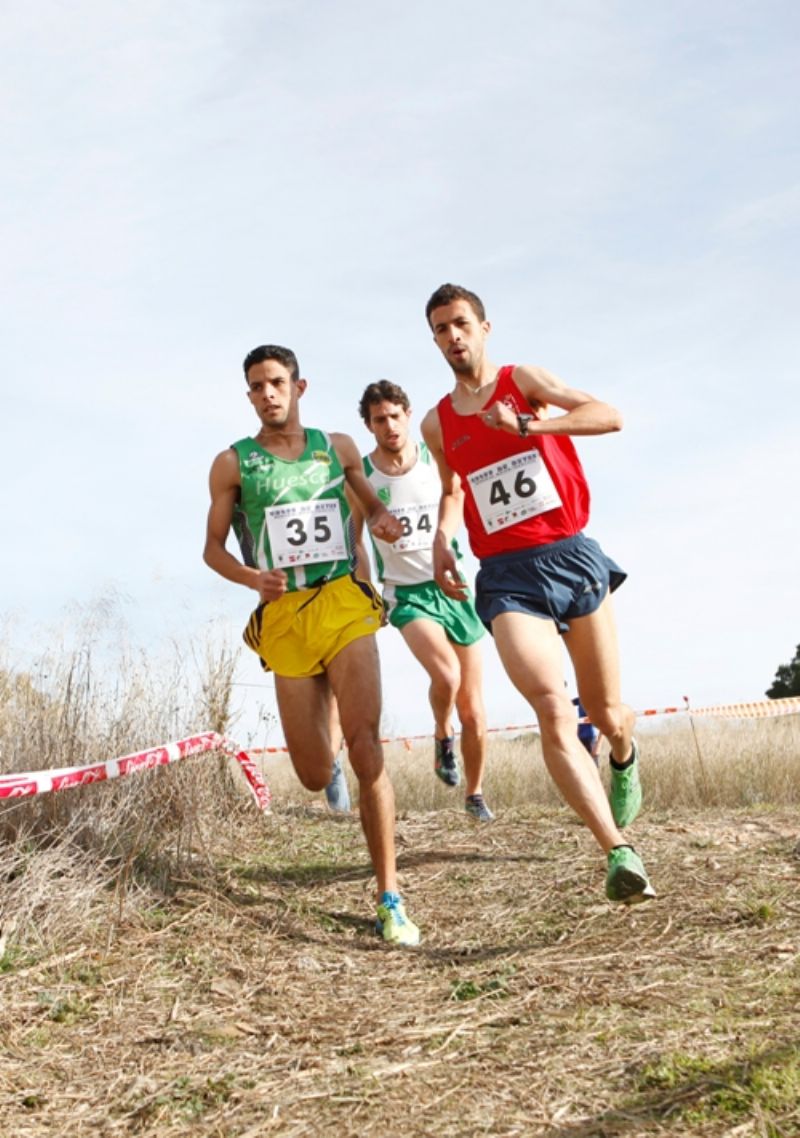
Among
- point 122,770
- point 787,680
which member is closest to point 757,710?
point 122,770

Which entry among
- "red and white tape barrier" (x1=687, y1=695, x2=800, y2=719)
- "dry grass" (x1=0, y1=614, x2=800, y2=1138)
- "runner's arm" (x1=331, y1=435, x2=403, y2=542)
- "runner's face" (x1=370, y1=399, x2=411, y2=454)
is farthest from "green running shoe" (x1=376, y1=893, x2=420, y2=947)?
"red and white tape barrier" (x1=687, y1=695, x2=800, y2=719)

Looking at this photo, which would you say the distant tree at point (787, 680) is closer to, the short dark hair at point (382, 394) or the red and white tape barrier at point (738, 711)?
the red and white tape barrier at point (738, 711)

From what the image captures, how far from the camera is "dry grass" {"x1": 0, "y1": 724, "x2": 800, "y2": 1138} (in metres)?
3.27

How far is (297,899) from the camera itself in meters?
5.83

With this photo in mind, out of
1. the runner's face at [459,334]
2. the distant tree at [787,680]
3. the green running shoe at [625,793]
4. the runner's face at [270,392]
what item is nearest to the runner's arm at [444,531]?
the runner's face at [459,334]

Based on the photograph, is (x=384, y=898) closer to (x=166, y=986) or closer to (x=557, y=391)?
(x=166, y=986)

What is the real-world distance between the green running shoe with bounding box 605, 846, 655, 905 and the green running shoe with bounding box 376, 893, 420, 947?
874 millimetres

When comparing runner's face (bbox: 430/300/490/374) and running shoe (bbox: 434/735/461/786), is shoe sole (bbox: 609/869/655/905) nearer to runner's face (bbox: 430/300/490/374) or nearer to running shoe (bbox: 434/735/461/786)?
runner's face (bbox: 430/300/490/374)

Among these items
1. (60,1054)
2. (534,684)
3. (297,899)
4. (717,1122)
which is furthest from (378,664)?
(717,1122)

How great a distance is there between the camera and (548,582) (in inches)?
206

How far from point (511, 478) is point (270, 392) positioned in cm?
116

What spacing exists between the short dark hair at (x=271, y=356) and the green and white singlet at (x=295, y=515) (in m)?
0.35

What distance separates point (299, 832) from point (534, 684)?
2918 millimetres

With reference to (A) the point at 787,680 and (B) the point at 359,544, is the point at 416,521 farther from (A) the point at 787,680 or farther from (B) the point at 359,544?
(A) the point at 787,680
